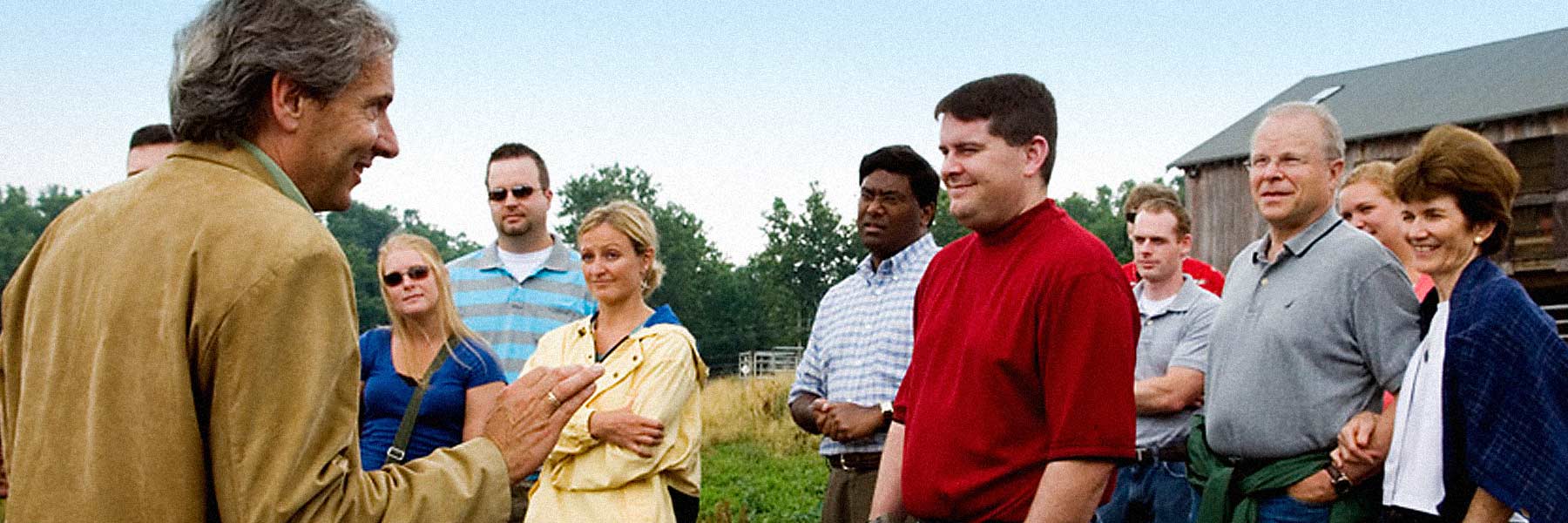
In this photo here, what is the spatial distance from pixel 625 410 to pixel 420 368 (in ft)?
2.90

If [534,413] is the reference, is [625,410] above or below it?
below

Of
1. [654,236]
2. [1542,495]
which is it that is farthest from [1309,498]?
[654,236]

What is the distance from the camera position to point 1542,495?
12.9ft

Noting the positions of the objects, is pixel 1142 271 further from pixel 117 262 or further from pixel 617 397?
pixel 117 262

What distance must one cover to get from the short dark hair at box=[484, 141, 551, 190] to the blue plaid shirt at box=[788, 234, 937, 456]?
60.8 inches

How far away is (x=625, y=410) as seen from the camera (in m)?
5.32

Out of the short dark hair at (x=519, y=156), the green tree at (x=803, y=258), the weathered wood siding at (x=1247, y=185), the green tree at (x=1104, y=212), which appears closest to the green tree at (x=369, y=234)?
the green tree at (x=803, y=258)

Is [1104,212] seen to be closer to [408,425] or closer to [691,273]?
[691,273]

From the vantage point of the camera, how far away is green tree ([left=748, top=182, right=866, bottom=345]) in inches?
2635

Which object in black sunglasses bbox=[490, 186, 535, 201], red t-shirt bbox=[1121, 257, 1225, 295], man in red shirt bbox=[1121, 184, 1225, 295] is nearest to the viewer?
black sunglasses bbox=[490, 186, 535, 201]

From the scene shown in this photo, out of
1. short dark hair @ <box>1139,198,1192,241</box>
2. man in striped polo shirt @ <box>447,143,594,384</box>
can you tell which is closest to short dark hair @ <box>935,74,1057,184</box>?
short dark hair @ <box>1139,198,1192,241</box>

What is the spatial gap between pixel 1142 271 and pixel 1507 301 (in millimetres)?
2374

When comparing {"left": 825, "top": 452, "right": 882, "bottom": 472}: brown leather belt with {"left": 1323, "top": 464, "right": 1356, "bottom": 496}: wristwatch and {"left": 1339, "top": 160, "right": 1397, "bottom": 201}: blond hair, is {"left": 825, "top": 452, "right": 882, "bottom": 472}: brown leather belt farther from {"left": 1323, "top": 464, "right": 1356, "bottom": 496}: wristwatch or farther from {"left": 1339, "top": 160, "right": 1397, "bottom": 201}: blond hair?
{"left": 1339, "top": 160, "right": 1397, "bottom": 201}: blond hair

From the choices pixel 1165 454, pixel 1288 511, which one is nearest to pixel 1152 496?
pixel 1165 454
